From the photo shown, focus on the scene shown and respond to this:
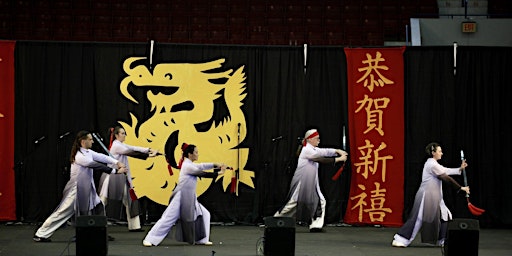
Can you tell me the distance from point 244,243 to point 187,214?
2.83 ft

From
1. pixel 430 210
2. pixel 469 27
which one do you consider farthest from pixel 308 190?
pixel 469 27

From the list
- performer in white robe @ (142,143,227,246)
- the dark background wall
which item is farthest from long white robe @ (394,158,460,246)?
the dark background wall

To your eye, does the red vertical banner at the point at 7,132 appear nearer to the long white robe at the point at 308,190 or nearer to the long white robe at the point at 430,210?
the long white robe at the point at 308,190

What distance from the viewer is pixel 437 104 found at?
11328mm

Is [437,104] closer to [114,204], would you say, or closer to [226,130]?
[226,130]

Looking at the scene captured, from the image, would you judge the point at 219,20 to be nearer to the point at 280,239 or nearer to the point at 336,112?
the point at 336,112

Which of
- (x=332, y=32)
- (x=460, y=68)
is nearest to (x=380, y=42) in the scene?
(x=332, y=32)

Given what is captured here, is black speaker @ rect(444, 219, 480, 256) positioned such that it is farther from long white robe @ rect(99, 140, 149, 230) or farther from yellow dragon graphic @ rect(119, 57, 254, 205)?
long white robe @ rect(99, 140, 149, 230)

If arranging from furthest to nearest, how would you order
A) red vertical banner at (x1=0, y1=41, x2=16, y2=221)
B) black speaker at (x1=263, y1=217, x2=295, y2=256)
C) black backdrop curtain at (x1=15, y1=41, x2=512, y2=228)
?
black backdrop curtain at (x1=15, y1=41, x2=512, y2=228), red vertical banner at (x1=0, y1=41, x2=16, y2=221), black speaker at (x1=263, y1=217, x2=295, y2=256)

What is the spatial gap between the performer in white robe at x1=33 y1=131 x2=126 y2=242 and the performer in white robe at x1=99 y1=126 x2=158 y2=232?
3.03ft

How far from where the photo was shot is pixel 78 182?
919cm

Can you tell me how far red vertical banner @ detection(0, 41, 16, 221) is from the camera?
11.0 meters

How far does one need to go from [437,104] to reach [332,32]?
172 inches

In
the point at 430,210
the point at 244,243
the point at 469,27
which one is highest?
the point at 469,27
